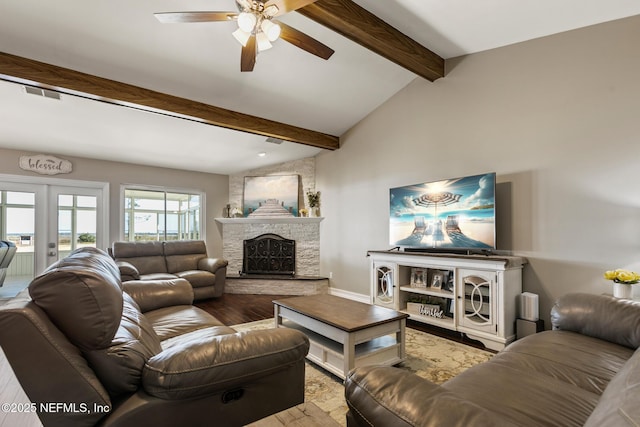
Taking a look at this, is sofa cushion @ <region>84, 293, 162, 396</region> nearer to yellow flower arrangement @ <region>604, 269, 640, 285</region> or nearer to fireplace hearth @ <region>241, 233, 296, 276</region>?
yellow flower arrangement @ <region>604, 269, 640, 285</region>

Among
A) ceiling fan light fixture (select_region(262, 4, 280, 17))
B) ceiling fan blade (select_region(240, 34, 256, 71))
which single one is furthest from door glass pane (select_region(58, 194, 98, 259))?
ceiling fan light fixture (select_region(262, 4, 280, 17))

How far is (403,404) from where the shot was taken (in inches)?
32.9

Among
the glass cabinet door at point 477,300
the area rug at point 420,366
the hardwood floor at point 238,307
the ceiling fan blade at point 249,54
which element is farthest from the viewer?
the hardwood floor at point 238,307

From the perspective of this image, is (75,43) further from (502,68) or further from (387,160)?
(502,68)

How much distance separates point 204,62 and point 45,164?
339cm

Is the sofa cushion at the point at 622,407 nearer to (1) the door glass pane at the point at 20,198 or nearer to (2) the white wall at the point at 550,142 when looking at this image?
(2) the white wall at the point at 550,142

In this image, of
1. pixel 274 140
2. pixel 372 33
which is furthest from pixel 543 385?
pixel 274 140

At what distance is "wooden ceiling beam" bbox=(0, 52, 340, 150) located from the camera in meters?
2.90

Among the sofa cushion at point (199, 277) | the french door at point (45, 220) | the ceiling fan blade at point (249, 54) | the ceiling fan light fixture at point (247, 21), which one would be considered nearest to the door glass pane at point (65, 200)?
the french door at point (45, 220)

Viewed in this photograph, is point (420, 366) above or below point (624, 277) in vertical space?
below

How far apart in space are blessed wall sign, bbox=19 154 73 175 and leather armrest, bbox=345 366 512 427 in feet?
18.9

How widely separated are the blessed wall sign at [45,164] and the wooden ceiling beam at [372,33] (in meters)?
4.58

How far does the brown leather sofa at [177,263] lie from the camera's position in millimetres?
4898

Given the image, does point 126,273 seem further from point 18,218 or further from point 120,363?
point 120,363
